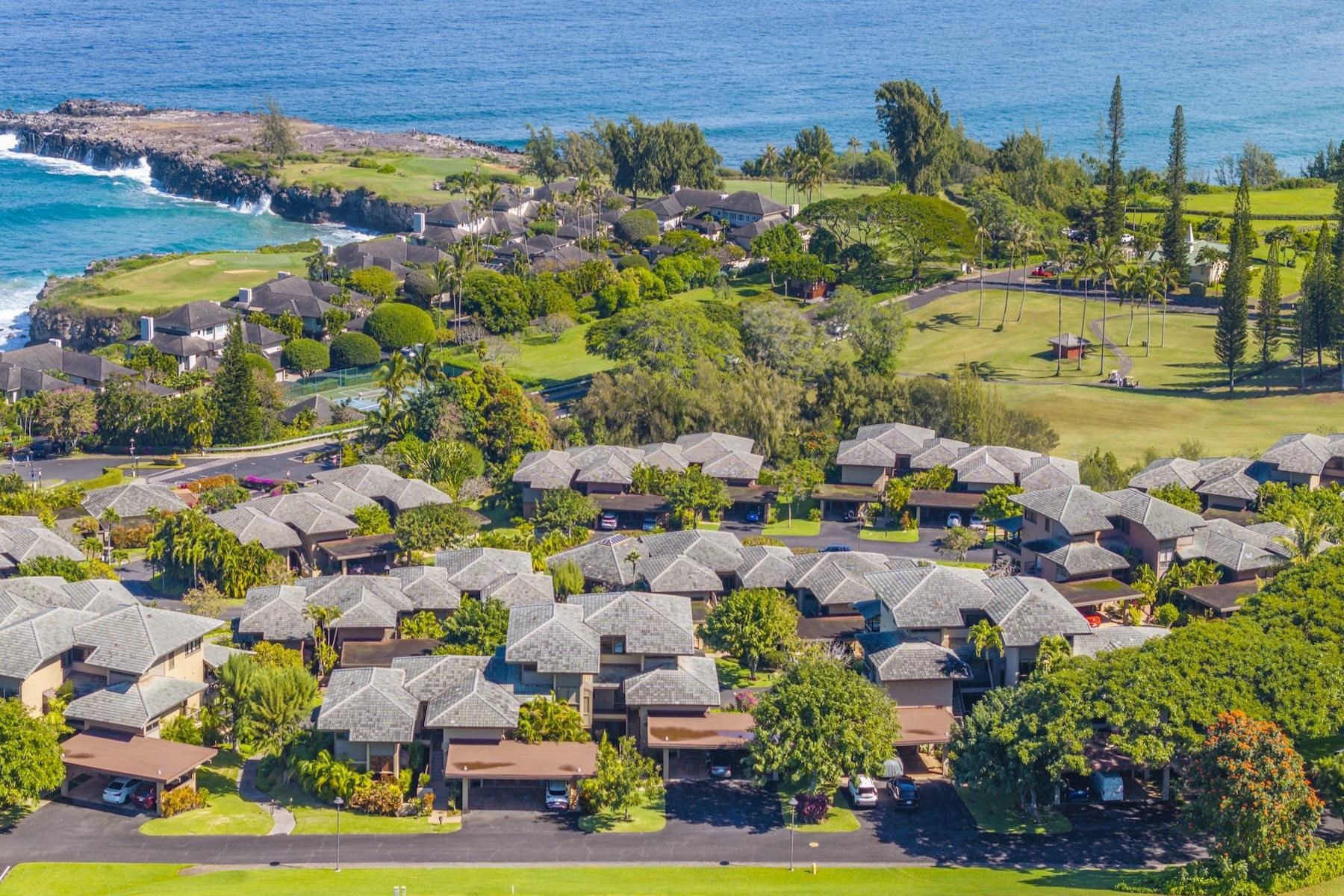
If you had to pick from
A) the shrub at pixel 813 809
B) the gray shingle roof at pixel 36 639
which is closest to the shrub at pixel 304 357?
the gray shingle roof at pixel 36 639

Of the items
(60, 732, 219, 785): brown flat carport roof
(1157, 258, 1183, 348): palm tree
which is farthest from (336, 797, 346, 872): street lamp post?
(1157, 258, 1183, 348): palm tree

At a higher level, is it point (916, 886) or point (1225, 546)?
point (1225, 546)

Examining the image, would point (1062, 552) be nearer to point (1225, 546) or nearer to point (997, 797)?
point (1225, 546)

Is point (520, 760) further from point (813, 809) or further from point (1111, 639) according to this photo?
point (1111, 639)

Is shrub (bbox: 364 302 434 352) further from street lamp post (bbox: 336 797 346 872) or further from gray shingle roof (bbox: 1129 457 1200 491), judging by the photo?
street lamp post (bbox: 336 797 346 872)

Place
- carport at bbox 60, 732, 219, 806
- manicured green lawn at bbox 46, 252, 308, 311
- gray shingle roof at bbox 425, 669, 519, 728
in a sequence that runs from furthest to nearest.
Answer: manicured green lawn at bbox 46, 252, 308, 311
gray shingle roof at bbox 425, 669, 519, 728
carport at bbox 60, 732, 219, 806

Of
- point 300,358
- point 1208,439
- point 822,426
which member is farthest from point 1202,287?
point 300,358

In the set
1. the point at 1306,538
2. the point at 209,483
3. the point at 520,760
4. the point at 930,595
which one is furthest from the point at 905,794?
the point at 209,483
